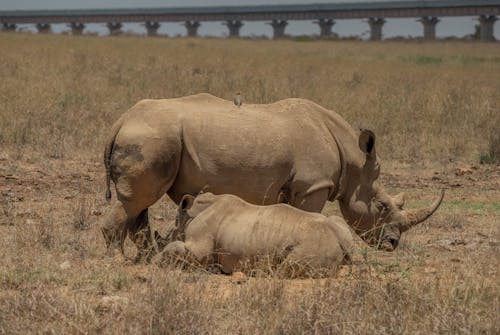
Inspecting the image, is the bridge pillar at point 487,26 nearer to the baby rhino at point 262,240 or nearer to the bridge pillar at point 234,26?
the bridge pillar at point 234,26

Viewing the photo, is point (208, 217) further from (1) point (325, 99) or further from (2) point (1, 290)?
(1) point (325, 99)

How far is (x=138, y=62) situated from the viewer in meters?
23.0

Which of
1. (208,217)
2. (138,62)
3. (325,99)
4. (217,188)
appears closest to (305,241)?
(208,217)

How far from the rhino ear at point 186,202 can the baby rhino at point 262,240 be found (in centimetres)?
19

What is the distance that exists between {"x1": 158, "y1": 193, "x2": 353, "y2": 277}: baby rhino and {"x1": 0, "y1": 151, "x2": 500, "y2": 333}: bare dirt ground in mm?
194

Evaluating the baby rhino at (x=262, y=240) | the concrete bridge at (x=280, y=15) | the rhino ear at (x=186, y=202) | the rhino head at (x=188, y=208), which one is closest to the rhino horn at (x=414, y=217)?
the baby rhino at (x=262, y=240)

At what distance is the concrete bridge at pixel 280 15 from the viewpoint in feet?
243

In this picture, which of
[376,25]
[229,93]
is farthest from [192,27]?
[229,93]

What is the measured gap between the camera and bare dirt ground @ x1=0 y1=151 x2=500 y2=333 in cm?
554

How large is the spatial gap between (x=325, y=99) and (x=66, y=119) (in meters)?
5.26

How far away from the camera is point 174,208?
10.3 meters

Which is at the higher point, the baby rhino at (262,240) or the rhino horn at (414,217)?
the baby rhino at (262,240)

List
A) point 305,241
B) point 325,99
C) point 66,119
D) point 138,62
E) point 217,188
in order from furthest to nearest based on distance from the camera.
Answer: point 138,62, point 325,99, point 66,119, point 217,188, point 305,241

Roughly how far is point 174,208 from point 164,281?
445 centimetres
